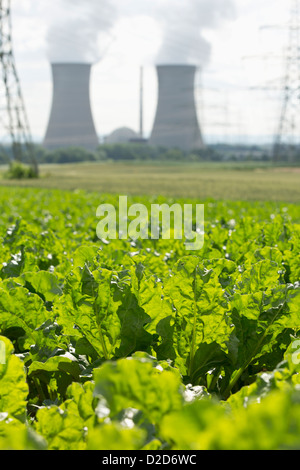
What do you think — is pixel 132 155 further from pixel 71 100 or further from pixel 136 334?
pixel 136 334

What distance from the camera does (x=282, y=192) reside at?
77.0 ft

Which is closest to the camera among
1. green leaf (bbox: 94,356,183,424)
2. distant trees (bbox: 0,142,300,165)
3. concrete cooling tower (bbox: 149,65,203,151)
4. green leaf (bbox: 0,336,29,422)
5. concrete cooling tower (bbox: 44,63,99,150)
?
green leaf (bbox: 94,356,183,424)

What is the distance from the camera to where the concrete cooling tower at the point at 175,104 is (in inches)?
2192

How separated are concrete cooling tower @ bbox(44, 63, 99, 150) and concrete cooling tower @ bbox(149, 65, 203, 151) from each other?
7.87 m

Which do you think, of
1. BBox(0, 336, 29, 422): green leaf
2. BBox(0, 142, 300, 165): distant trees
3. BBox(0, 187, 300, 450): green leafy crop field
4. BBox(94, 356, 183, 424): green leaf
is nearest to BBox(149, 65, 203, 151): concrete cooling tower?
BBox(0, 142, 300, 165): distant trees

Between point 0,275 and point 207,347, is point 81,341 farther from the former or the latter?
point 0,275

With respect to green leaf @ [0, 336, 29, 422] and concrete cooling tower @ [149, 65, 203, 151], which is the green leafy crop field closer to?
green leaf @ [0, 336, 29, 422]

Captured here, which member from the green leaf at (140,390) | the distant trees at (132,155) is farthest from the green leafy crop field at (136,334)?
the distant trees at (132,155)

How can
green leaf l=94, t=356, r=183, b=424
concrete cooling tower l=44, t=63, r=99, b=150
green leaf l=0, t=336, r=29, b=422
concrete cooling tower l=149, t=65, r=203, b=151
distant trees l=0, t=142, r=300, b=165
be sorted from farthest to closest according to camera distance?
distant trees l=0, t=142, r=300, b=165, concrete cooling tower l=149, t=65, r=203, b=151, concrete cooling tower l=44, t=63, r=99, b=150, green leaf l=0, t=336, r=29, b=422, green leaf l=94, t=356, r=183, b=424

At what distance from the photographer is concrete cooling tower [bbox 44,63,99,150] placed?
5316cm

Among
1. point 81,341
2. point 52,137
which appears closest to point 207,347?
point 81,341

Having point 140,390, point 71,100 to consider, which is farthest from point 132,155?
point 140,390

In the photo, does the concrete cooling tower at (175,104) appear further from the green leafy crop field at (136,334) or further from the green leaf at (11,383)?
the green leaf at (11,383)

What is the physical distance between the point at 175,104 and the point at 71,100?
11.1 meters
